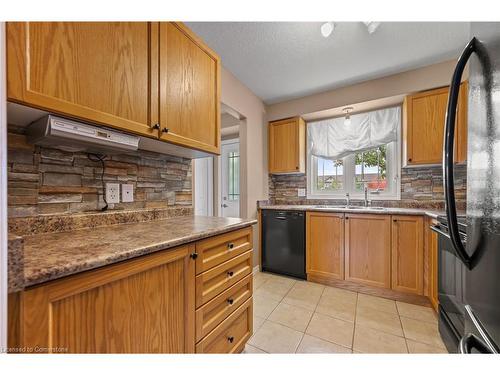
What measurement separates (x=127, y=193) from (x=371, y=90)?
2.88m

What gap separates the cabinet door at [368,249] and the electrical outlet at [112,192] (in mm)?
2243

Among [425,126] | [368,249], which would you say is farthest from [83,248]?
[425,126]

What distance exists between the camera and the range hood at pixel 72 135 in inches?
32.0

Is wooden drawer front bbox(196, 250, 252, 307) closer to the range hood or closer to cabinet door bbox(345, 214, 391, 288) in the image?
the range hood

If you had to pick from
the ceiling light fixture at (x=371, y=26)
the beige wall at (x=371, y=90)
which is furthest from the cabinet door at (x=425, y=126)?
the ceiling light fixture at (x=371, y=26)

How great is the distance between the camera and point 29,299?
485mm

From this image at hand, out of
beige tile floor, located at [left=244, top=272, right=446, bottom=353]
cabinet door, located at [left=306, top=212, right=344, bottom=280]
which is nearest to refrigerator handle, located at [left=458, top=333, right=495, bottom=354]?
beige tile floor, located at [left=244, top=272, right=446, bottom=353]

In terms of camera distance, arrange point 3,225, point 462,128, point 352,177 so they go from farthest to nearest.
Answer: point 352,177 < point 462,128 < point 3,225

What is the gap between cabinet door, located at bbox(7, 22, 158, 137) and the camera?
701 mm

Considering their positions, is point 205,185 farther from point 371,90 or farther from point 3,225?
point 3,225

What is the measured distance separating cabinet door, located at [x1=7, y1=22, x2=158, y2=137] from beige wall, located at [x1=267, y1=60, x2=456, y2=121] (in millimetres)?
2290

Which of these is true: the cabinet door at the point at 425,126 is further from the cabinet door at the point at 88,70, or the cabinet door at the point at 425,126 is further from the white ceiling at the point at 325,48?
the cabinet door at the point at 88,70

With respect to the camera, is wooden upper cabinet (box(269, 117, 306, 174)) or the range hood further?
wooden upper cabinet (box(269, 117, 306, 174))

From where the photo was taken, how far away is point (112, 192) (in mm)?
1249
